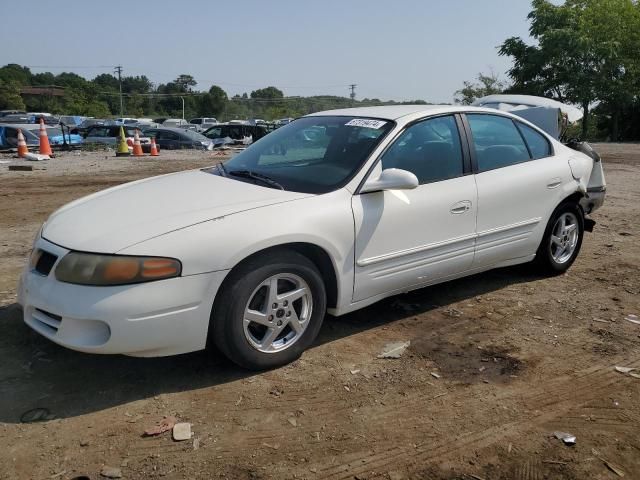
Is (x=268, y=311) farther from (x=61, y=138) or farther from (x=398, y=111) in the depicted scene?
(x=61, y=138)

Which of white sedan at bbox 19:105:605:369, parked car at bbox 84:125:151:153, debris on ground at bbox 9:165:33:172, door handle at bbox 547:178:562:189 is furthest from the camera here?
parked car at bbox 84:125:151:153

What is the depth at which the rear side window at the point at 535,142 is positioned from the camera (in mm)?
4982

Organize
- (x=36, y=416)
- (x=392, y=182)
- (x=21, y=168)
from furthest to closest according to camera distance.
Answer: (x=21, y=168) < (x=392, y=182) < (x=36, y=416)

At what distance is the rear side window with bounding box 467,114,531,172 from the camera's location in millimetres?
4547

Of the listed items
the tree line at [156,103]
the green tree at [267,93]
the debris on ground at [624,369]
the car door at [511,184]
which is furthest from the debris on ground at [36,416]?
the green tree at [267,93]

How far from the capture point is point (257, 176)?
4082 millimetres

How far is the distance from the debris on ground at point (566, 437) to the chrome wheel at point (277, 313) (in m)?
1.49

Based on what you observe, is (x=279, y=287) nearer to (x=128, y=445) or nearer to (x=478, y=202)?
(x=128, y=445)

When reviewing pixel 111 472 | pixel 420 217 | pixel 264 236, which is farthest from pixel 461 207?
pixel 111 472

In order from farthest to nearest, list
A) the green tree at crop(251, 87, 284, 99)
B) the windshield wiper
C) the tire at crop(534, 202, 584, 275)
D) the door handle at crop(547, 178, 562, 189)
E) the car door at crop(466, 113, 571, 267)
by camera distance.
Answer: the green tree at crop(251, 87, 284, 99) → the tire at crop(534, 202, 584, 275) → the door handle at crop(547, 178, 562, 189) → the car door at crop(466, 113, 571, 267) → the windshield wiper

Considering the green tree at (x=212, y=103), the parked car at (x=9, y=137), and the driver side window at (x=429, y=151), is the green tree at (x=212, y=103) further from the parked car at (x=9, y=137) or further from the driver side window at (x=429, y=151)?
the driver side window at (x=429, y=151)

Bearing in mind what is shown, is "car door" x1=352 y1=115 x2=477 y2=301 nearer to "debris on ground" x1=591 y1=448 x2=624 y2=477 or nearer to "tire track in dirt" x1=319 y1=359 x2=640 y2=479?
"tire track in dirt" x1=319 y1=359 x2=640 y2=479

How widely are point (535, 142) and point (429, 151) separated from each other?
1.32 metres

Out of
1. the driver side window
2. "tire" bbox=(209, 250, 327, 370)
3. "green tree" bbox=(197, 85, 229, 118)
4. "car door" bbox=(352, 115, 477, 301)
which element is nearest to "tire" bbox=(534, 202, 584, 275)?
"car door" bbox=(352, 115, 477, 301)
